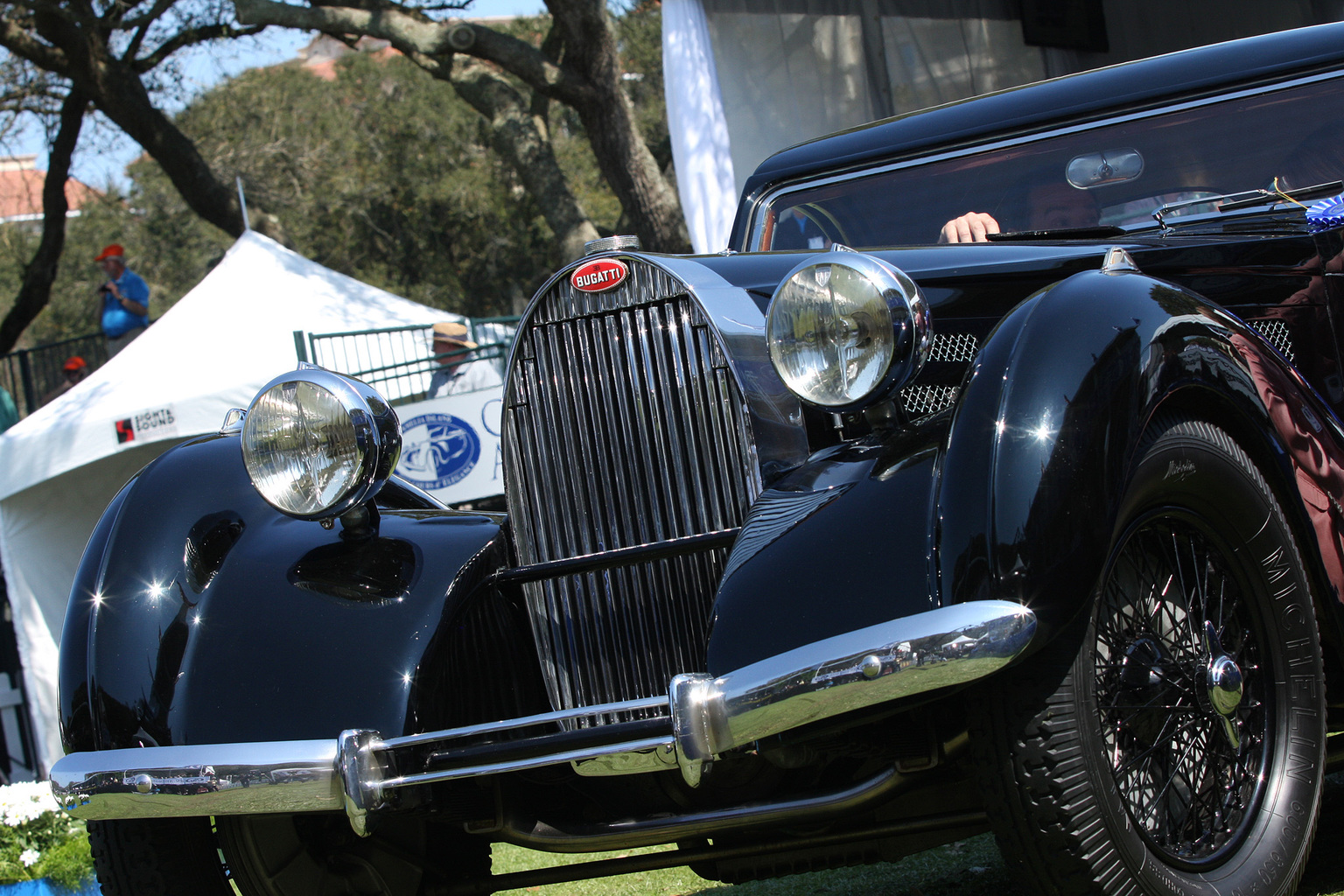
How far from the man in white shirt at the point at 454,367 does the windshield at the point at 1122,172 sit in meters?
5.44

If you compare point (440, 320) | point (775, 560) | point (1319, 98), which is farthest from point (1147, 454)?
point (440, 320)

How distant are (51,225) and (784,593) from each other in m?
14.1

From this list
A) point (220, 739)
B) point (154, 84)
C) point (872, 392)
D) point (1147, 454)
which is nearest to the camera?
point (1147, 454)

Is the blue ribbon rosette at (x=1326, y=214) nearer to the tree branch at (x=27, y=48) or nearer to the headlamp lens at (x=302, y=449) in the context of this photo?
the headlamp lens at (x=302, y=449)

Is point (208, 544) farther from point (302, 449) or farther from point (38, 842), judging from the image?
point (38, 842)

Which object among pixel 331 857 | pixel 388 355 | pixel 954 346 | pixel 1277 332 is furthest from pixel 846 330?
pixel 388 355

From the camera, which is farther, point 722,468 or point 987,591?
point 722,468

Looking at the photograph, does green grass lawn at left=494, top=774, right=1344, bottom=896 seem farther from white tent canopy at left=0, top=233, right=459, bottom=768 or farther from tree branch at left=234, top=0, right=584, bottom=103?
tree branch at left=234, top=0, right=584, bottom=103

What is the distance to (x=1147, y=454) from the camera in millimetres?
1808

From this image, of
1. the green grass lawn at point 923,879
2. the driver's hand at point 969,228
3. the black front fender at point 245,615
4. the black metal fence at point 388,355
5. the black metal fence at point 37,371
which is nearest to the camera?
the black front fender at point 245,615

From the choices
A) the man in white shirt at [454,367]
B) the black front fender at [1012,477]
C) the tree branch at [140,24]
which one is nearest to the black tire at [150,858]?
the black front fender at [1012,477]

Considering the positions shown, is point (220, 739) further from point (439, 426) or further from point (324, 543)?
point (439, 426)

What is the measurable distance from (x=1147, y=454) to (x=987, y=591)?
360 mm

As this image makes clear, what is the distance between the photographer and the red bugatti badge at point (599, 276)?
2.32 m
